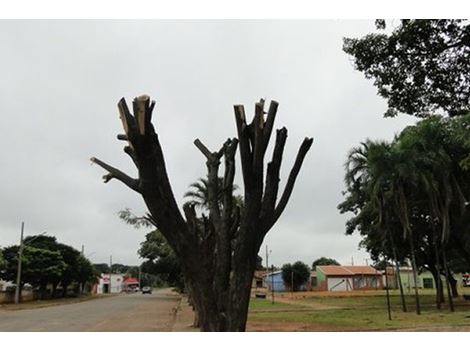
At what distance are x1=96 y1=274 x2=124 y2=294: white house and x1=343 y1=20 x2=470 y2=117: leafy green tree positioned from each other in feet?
300

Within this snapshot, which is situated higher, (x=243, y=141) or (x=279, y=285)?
(x=243, y=141)

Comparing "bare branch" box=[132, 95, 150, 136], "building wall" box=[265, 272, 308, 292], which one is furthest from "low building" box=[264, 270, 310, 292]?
"bare branch" box=[132, 95, 150, 136]

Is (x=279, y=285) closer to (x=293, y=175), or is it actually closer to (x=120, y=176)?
(x=293, y=175)

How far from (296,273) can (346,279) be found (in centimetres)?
809

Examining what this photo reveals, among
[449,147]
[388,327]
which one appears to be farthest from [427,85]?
[449,147]

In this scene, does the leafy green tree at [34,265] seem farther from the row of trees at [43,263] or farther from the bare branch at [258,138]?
the bare branch at [258,138]

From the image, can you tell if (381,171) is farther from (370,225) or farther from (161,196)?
(161,196)

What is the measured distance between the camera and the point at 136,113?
5004mm

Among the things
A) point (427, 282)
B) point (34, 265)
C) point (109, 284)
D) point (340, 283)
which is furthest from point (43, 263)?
point (427, 282)

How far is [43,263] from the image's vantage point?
44469 mm

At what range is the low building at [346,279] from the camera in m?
68.6

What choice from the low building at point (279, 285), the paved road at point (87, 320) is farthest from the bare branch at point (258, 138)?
the low building at point (279, 285)

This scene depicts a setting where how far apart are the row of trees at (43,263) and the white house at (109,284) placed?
139ft

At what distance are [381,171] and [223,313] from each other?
19497mm
